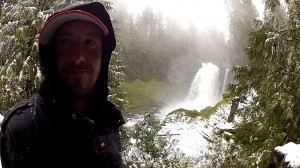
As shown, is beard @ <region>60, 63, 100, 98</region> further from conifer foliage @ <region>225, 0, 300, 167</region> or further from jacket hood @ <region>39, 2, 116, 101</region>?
conifer foliage @ <region>225, 0, 300, 167</region>

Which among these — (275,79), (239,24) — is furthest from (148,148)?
(239,24)

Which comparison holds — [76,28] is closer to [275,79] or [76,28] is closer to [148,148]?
[275,79]

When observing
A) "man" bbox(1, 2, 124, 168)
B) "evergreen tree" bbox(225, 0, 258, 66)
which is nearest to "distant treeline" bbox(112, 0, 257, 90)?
"evergreen tree" bbox(225, 0, 258, 66)

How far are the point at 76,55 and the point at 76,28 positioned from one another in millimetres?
98

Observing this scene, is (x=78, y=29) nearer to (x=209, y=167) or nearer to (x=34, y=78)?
(x=34, y=78)

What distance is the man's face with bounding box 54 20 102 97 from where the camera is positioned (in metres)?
1.14

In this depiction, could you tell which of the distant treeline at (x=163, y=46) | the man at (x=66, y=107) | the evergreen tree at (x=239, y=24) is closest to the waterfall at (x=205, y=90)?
the evergreen tree at (x=239, y=24)

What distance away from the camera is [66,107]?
1.08 meters

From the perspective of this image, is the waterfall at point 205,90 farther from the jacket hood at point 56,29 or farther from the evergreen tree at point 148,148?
the jacket hood at point 56,29

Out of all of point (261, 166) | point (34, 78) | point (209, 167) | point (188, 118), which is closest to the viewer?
point (261, 166)

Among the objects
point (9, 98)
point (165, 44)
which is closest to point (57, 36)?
point (9, 98)

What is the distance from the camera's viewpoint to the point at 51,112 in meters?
1.05

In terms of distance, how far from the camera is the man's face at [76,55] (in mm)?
1140

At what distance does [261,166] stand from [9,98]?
573 cm
